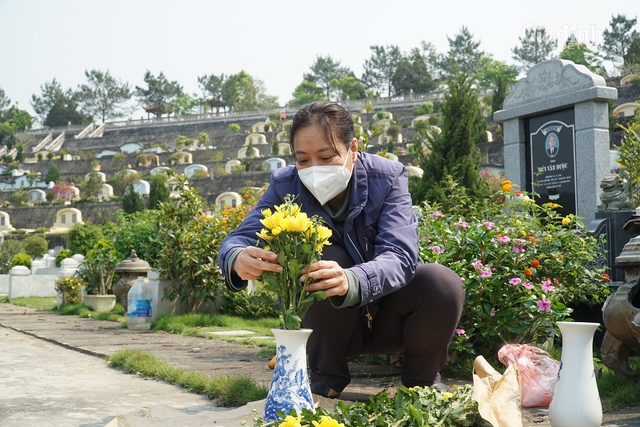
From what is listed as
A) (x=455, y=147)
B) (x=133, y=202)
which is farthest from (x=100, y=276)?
(x=133, y=202)

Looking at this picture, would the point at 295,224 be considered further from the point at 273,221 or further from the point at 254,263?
the point at 254,263

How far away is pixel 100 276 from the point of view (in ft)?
25.6

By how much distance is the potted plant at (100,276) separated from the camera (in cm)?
754

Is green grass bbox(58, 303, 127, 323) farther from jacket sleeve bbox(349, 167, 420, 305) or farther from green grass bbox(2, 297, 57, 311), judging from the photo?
jacket sleeve bbox(349, 167, 420, 305)

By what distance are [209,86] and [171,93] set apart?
4342mm

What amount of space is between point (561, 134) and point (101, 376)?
4.98 m

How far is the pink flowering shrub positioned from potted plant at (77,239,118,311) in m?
5.16

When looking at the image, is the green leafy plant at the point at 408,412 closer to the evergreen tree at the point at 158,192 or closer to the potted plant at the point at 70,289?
the potted plant at the point at 70,289

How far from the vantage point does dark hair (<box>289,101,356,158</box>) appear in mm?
1848

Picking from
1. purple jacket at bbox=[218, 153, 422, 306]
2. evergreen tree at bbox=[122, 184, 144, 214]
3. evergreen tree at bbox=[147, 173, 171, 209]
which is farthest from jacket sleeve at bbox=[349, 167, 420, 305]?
evergreen tree at bbox=[122, 184, 144, 214]

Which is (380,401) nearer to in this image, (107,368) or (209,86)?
(107,368)

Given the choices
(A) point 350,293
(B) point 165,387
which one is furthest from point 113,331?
(A) point 350,293

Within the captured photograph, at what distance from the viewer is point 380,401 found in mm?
1579

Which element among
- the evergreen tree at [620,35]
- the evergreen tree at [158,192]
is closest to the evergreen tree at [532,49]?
the evergreen tree at [620,35]
